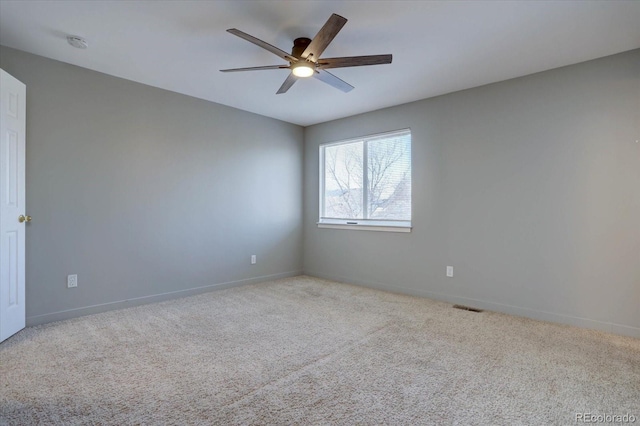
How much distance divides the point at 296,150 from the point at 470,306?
3.35m

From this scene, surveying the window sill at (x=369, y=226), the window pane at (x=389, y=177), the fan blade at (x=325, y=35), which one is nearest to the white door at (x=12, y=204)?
the fan blade at (x=325, y=35)

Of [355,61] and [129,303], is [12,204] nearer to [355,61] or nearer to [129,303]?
[129,303]

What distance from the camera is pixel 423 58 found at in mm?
3008

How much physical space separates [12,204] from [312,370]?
276 centimetres

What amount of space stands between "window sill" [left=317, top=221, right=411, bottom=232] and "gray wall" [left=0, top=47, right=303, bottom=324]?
79 cm

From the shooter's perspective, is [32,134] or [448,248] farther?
[448,248]

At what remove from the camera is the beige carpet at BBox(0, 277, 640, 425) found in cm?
174

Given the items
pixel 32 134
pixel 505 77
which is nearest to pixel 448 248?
pixel 505 77

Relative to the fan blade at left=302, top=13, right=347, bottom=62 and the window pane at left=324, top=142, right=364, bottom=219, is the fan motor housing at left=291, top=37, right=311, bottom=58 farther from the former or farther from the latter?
the window pane at left=324, top=142, right=364, bottom=219

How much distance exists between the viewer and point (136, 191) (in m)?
3.66

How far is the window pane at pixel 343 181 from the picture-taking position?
4898mm

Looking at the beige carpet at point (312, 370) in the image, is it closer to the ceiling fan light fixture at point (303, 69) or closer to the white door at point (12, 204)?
the white door at point (12, 204)

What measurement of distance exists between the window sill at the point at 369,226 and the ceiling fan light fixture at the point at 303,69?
236 cm

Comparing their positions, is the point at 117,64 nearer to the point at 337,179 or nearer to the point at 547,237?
the point at 337,179
